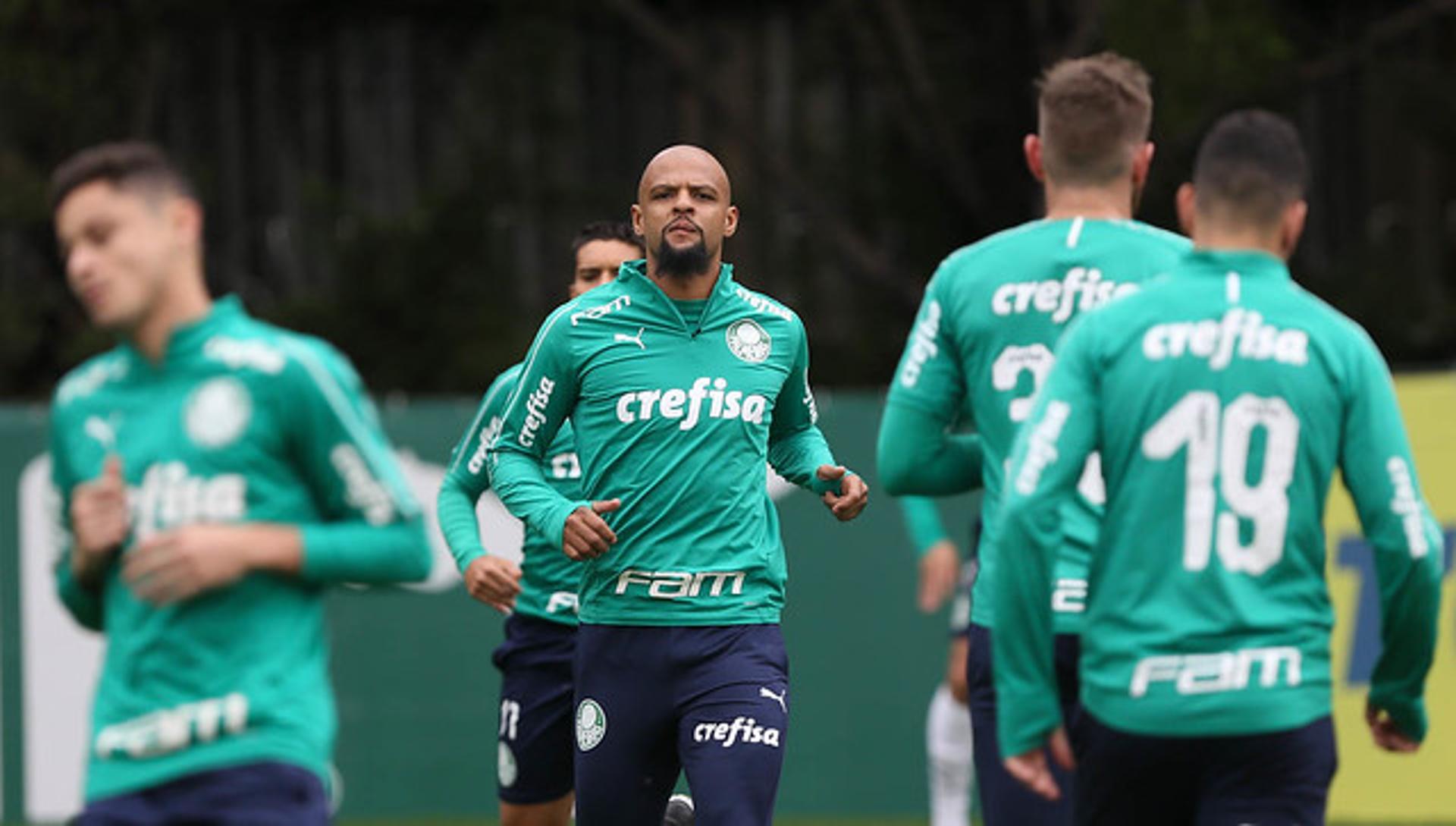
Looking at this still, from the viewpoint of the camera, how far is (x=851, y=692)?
1265cm

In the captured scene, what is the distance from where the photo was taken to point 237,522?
16.9ft

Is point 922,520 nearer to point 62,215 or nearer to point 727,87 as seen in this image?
point 62,215

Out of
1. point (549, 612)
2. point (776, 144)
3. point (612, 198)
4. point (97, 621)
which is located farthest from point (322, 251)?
point (97, 621)

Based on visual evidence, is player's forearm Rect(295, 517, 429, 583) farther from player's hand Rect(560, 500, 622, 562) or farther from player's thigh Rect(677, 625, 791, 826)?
player's thigh Rect(677, 625, 791, 826)

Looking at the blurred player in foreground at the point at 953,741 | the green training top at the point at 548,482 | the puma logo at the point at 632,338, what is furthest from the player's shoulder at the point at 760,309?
the blurred player in foreground at the point at 953,741

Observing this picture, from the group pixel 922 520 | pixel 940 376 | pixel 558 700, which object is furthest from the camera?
pixel 558 700

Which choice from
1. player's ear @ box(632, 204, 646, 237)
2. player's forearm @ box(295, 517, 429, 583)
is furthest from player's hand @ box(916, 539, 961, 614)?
player's forearm @ box(295, 517, 429, 583)

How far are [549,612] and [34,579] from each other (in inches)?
208

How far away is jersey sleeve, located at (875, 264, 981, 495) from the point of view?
6.45 meters

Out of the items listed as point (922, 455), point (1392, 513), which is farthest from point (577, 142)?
point (1392, 513)

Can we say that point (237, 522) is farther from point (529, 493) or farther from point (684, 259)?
point (684, 259)

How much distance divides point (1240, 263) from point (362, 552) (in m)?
1.83

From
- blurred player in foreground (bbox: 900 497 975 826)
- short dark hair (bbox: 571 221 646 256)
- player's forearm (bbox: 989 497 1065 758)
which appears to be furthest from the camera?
blurred player in foreground (bbox: 900 497 975 826)

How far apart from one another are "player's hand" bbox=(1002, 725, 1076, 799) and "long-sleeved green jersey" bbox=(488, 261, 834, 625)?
197 cm
